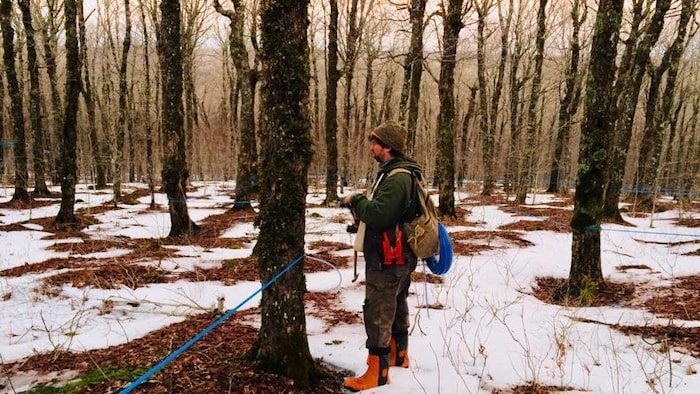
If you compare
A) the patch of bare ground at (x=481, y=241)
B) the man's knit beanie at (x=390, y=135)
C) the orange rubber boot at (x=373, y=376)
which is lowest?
the orange rubber boot at (x=373, y=376)

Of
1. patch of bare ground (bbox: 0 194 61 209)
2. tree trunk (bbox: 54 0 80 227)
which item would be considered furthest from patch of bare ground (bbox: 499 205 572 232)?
patch of bare ground (bbox: 0 194 61 209)

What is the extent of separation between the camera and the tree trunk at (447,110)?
10586 millimetres

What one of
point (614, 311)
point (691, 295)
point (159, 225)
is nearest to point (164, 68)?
point (159, 225)

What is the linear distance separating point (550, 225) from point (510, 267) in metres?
4.97

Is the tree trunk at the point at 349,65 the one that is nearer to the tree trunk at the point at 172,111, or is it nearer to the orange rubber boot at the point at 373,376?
the tree trunk at the point at 172,111

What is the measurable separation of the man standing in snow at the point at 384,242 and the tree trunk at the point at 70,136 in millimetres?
9289

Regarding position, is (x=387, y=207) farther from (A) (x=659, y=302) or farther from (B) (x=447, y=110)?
(B) (x=447, y=110)

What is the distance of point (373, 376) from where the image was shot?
10.1ft

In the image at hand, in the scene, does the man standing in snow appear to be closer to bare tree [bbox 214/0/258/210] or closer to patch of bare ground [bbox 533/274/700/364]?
patch of bare ground [bbox 533/274/700/364]

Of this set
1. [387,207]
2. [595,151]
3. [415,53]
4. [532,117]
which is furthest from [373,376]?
[532,117]

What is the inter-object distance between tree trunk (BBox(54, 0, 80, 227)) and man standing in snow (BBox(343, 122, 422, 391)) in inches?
366

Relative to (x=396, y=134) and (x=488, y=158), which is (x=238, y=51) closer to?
(x=396, y=134)

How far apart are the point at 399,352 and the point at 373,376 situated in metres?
0.42

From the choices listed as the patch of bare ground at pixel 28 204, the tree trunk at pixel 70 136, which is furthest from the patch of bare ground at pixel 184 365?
the patch of bare ground at pixel 28 204
